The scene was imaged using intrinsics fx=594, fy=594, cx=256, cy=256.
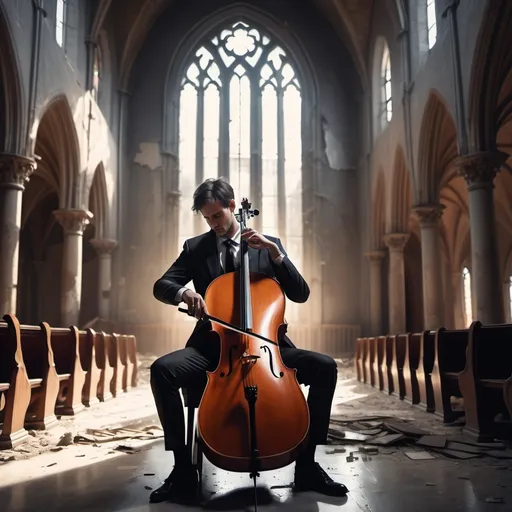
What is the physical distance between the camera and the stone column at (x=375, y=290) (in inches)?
656

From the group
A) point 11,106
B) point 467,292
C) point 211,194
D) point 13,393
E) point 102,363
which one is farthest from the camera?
point 467,292

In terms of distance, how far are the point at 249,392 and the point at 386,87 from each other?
1543 cm

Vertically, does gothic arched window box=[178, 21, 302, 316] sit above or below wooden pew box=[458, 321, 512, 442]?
above

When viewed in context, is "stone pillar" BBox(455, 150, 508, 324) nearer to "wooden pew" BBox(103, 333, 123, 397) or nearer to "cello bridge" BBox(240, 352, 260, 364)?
"wooden pew" BBox(103, 333, 123, 397)

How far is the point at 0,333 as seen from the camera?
4.74 m

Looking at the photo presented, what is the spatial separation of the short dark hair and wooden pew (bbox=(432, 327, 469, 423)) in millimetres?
3157

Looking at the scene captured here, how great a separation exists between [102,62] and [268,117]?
5.27 meters

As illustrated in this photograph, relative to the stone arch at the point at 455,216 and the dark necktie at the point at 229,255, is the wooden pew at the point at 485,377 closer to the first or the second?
the dark necktie at the point at 229,255

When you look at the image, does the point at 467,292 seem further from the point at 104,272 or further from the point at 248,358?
the point at 248,358

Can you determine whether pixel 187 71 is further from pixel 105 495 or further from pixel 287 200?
pixel 105 495

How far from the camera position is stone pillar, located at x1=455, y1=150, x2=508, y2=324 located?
391 inches

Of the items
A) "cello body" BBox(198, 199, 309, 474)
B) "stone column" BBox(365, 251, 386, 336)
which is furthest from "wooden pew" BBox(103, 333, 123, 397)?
"stone column" BBox(365, 251, 386, 336)

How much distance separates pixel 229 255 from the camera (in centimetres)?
335

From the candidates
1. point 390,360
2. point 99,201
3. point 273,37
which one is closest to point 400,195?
point 273,37
